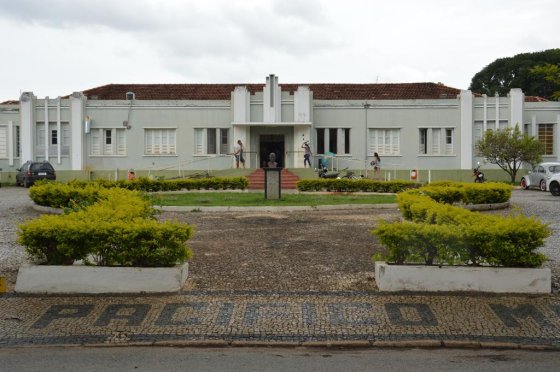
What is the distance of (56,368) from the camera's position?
18.1 feet

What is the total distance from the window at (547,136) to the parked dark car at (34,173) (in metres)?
28.2

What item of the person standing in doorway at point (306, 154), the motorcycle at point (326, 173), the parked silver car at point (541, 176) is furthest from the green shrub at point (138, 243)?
the person standing in doorway at point (306, 154)

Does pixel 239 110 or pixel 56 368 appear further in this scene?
pixel 239 110

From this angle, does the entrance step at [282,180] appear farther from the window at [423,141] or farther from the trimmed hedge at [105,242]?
the trimmed hedge at [105,242]

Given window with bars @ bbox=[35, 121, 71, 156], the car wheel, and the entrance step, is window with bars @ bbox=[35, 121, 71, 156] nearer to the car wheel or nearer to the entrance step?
the entrance step

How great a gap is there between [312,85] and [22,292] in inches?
1401

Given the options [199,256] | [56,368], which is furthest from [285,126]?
[56,368]

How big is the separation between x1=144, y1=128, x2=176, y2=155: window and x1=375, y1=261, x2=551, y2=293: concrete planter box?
28769 millimetres

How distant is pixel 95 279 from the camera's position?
26.1ft

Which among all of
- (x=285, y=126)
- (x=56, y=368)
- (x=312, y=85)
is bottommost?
(x=56, y=368)

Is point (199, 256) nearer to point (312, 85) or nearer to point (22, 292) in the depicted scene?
point (22, 292)

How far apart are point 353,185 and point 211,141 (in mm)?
12654

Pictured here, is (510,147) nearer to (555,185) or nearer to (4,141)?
(555,185)

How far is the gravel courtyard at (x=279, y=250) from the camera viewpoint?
8.62 m
